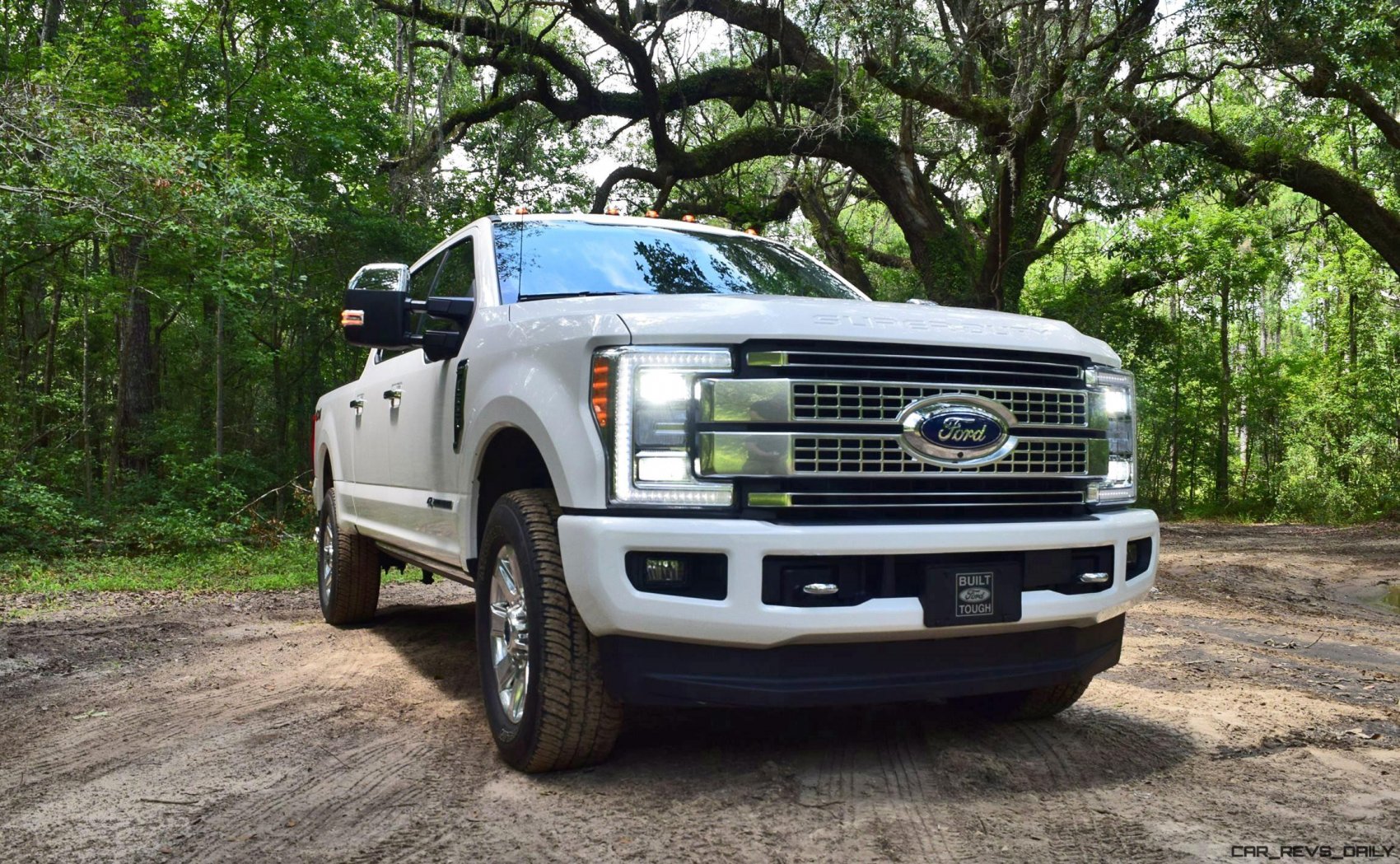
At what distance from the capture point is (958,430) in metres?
3.45

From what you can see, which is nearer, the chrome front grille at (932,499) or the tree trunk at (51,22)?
the chrome front grille at (932,499)

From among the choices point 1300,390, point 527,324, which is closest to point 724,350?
point 527,324

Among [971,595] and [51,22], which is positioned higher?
[51,22]

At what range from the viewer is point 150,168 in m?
9.84

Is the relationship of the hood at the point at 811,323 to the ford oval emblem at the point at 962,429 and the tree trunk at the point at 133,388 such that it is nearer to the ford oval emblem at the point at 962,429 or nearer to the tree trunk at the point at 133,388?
the ford oval emblem at the point at 962,429

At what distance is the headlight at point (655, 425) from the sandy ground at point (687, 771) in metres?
0.92

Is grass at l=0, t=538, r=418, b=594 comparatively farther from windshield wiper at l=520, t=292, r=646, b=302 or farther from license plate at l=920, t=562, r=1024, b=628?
license plate at l=920, t=562, r=1024, b=628

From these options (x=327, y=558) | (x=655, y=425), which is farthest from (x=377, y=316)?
(x=327, y=558)

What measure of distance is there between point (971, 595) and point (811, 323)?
95 cm

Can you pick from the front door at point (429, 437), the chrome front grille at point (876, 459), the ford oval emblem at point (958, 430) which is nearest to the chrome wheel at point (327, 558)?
the front door at point (429, 437)

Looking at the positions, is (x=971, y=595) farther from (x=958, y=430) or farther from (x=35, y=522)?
(x=35, y=522)

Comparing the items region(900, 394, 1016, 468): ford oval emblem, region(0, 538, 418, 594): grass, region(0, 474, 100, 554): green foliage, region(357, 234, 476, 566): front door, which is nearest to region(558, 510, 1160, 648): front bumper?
region(900, 394, 1016, 468): ford oval emblem

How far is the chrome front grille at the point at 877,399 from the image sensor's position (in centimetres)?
328

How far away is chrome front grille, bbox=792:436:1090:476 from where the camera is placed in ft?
10.7
